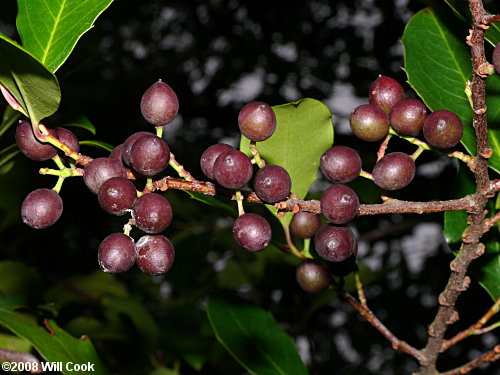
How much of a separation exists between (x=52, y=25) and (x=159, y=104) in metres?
0.26

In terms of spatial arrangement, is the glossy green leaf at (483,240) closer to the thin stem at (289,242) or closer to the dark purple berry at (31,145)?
the thin stem at (289,242)

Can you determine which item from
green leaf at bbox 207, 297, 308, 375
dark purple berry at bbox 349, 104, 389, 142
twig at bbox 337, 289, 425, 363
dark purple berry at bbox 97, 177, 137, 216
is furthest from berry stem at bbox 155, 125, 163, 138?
green leaf at bbox 207, 297, 308, 375

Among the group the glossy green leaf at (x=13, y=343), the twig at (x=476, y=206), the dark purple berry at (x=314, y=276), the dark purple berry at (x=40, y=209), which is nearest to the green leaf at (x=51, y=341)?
the glossy green leaf at (x=13, y=343)

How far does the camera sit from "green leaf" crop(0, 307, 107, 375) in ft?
4.51

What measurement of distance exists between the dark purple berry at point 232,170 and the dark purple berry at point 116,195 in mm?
139

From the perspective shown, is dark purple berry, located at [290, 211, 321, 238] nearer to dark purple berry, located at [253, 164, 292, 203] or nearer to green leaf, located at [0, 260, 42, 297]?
dark purple berry, located at [253, 164, 292, 203]

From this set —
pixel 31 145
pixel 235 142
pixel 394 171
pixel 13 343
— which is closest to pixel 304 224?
pixel 394 171

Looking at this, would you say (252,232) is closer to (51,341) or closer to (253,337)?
(51,341)

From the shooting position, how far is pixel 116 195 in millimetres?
958

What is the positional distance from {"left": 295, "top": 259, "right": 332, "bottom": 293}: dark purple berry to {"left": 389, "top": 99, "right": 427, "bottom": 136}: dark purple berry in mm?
408

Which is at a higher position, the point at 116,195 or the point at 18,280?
the point at 116,195

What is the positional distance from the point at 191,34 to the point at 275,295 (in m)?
2.19

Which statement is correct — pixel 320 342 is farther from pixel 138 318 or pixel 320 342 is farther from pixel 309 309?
pixel 138 318

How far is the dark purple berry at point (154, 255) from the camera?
3.31ft
